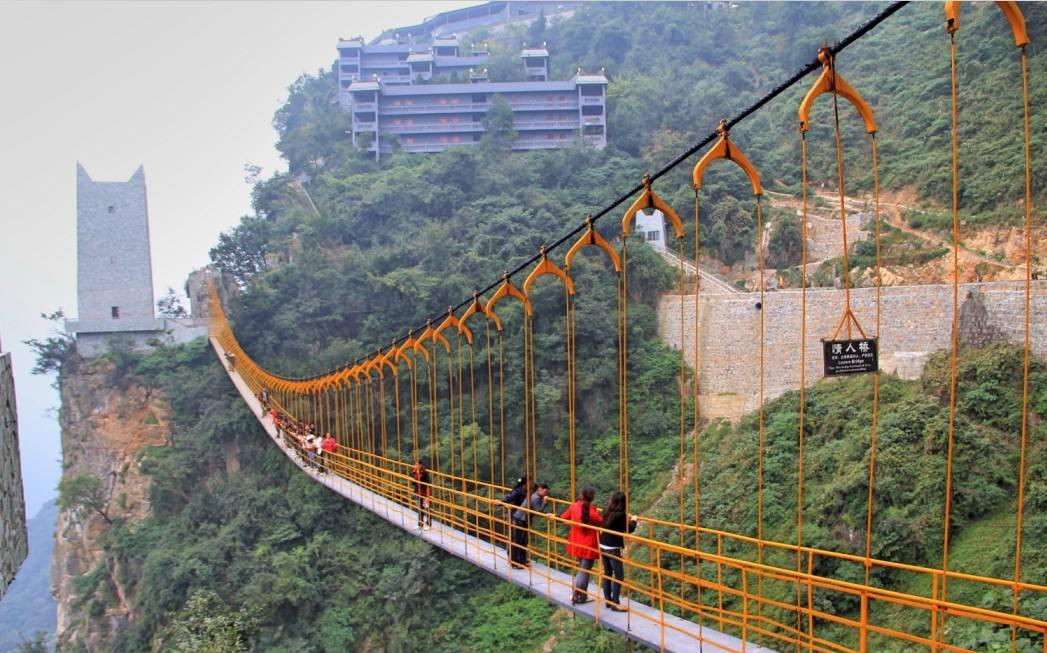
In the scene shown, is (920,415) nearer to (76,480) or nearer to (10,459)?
(10,459)

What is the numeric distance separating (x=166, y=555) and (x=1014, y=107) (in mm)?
17491

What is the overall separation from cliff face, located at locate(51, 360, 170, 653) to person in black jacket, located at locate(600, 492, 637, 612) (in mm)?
14888

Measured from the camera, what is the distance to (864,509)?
9.01 metres

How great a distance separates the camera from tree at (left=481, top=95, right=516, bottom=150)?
1148 inches

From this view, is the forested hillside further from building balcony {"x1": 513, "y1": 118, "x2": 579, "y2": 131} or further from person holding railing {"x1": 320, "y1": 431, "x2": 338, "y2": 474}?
building balcony {"x1": 513, "y1": 118, "x2": 579, "y2": 131}

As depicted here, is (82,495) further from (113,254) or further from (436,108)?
(436,108)

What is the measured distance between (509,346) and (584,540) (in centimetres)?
1206

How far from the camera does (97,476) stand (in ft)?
63.1

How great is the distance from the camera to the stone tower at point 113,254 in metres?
21.8

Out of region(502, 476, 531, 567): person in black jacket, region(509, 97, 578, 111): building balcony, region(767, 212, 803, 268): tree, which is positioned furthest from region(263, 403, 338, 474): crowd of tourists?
region(509, 97, 578, 111): building balcony

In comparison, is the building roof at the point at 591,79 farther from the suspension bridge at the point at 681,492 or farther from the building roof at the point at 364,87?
the suspension bridge at the point at 681,492

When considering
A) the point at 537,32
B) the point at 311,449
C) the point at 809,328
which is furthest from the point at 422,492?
the point at 537,32

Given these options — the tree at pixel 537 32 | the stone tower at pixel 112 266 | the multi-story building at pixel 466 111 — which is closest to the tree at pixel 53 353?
the stone tower at pixel 112 266

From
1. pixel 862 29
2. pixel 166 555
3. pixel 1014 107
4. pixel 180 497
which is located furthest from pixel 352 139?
pixel 862 29
